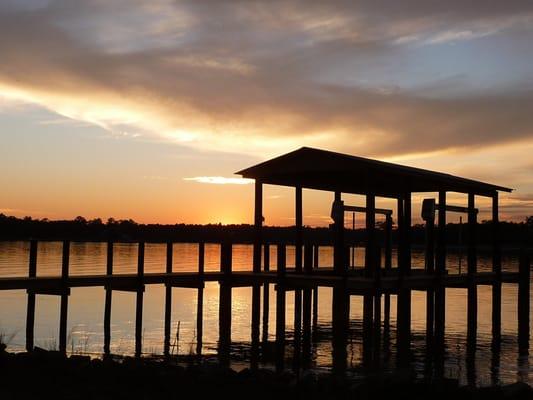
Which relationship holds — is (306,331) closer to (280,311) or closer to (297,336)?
(297,336)

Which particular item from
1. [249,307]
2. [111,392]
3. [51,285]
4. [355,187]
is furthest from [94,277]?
[249,307]

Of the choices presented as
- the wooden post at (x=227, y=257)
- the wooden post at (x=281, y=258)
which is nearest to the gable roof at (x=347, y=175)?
the wooden post at (x=227, y=257)

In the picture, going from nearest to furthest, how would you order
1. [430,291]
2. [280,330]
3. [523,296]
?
[280,330] < [430,291] < [523,296]

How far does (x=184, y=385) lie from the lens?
44.8 feet

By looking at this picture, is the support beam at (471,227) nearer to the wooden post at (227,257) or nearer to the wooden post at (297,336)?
the wooden post at (297,336)

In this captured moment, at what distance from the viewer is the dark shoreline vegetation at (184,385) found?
12.9 metres

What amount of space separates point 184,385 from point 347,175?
11455mm

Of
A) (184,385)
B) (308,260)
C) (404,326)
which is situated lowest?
(184,385)

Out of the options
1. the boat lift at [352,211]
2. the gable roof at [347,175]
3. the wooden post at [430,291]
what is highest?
the gable roof at [347,175]

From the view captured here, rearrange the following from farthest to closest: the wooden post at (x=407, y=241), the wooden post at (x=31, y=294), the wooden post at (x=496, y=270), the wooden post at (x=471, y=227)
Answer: the wooden post at (x=496, y=270), the wooden post at (x=471, y=227), the wooden post at (x=407, y=241), the wooden post at (x=31, y=294)

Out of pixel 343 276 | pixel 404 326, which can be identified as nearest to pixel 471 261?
pixel 404 326

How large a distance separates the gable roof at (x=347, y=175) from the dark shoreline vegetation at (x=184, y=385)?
811 cm

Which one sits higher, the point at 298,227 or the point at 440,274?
the point at 298,227

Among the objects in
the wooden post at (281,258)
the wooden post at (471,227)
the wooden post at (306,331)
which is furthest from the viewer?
the wooden post at (471,227)
